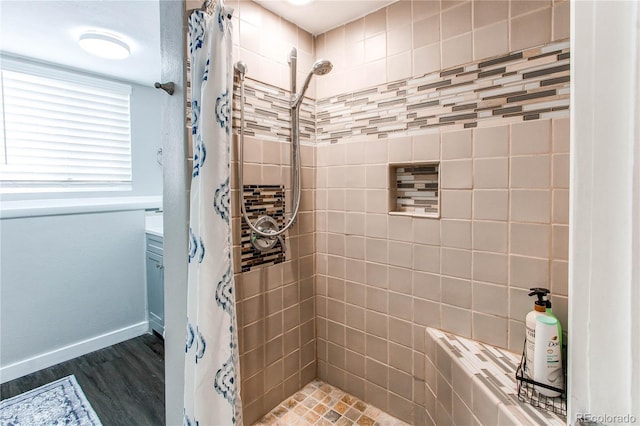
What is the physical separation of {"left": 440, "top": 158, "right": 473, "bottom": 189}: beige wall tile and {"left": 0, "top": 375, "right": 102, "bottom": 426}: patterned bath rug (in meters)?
2.13

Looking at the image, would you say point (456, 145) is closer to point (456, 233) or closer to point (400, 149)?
point (400, 149)

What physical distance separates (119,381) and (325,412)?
1.40 m

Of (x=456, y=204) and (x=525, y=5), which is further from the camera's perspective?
(x=456, y=204)

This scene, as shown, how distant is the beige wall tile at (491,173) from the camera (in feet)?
3.82

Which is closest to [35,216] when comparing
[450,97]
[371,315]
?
[371,315]

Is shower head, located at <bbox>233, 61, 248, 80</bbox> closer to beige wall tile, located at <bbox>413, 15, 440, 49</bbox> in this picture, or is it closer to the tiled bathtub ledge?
beige wall tile, located at <bbox>413, 15, 440, 49</bbox>

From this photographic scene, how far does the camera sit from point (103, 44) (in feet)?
6.47

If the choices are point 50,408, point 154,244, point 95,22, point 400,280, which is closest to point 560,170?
point 400,280

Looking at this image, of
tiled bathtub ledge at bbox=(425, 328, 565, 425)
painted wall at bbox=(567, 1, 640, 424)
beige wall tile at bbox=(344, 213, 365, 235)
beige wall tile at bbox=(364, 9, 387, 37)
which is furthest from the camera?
beige wall tile at bbox=(344, 213, 365, 235)

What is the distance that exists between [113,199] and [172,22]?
2.07 metres

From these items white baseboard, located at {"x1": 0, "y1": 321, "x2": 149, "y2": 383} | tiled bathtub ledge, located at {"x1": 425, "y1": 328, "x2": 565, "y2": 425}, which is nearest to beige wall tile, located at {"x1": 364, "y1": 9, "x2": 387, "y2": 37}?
tiled bathtub ledge, located at {"x1": 425, "y1": 328, "x2": 565, "y2": 425}

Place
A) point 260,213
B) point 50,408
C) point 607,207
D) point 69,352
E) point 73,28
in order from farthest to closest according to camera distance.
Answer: point 69,352 → point 73,28 → point 50,408 → point 260,213 → point 607,207

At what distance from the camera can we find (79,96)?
2.53 meters

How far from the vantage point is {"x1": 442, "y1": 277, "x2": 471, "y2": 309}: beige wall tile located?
4.19 ft
